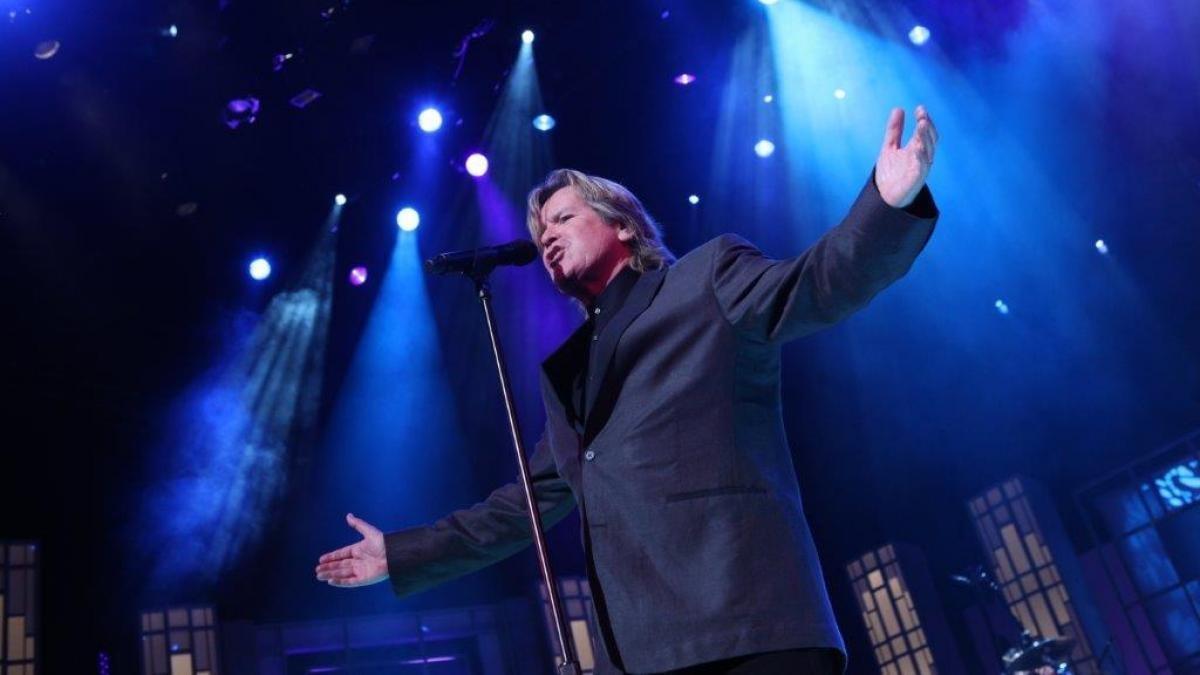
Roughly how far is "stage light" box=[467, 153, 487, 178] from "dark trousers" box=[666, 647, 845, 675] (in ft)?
21.3

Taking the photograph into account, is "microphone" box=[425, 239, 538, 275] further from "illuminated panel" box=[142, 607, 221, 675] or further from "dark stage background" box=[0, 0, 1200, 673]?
"illuminated panel" box=[142, 607, 221, 675]

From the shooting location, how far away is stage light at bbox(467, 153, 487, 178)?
7.68 meters

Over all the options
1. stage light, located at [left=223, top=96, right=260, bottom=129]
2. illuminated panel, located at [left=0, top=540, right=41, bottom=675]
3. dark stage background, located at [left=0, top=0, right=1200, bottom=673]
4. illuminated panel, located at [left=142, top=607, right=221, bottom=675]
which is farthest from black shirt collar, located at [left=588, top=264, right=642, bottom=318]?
Answer: illuminated panel, located at [left=142, top=607, right=221, bottom=675]

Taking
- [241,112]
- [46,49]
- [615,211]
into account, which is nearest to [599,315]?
[615,211]

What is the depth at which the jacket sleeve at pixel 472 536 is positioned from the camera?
80.3 inches

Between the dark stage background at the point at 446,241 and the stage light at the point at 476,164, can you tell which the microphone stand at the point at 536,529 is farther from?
the stage light at the point at 476,164

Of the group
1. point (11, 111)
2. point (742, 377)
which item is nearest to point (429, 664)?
point (11, 111)

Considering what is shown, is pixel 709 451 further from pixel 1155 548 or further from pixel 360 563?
pixel 1155 548

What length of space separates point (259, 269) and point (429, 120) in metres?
1.50

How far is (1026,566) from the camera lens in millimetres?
9961

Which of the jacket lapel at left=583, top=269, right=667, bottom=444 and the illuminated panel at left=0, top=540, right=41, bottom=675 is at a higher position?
the illuminated panel at left=0, top=540, right=41, bottom=675

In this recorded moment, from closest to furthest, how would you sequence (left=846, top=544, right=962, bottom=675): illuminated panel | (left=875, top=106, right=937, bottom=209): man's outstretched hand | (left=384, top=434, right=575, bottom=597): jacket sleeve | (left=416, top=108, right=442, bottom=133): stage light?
(left=875, top=106, right=937, bottom=209): man's outstretched hand → (left=384, top=434, right=575, bottom=597): jacket sleeve → (left=416, top=108, right=442, bottom=133): stage light → (left=846, top=544, right=962, bottom=675): illuminated panel

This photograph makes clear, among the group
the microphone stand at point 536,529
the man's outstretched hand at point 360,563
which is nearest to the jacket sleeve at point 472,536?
the man's outstretched hand at point 360,563

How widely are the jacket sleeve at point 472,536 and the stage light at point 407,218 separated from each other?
583 centimetres
